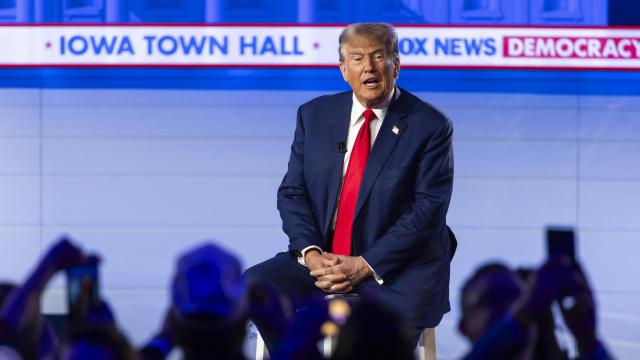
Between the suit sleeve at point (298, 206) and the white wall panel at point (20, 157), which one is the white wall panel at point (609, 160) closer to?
the suit sleeve at point (298, 206)

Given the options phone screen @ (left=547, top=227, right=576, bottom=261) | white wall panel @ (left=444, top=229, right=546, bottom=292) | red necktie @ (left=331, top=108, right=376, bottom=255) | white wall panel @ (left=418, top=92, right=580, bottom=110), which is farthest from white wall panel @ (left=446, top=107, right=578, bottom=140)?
phone screen @ (left=547, top=227, right=576, bottom=261)

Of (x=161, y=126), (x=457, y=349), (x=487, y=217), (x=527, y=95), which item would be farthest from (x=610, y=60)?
(x=161, y=126)

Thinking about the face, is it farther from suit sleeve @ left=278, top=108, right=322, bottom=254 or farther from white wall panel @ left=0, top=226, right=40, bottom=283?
white wall panel @ left=0, top=226, right=40, bottom=283

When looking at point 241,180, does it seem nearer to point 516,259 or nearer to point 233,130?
point 233,130

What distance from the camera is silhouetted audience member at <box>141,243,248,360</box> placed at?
69 cm

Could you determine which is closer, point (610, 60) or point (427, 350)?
point (427, 350)

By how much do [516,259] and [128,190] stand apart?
72.4 inches

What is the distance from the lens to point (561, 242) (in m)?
0.81

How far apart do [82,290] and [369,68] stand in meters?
2.22

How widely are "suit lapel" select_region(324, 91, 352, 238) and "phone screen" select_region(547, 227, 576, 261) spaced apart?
83.5 inches

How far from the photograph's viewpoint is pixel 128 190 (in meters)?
4.84

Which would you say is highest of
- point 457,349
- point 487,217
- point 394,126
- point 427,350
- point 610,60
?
point 610,60

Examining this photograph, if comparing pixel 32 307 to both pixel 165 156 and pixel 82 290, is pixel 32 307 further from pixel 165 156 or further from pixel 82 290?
pixel 165 156

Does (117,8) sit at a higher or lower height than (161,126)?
higher
